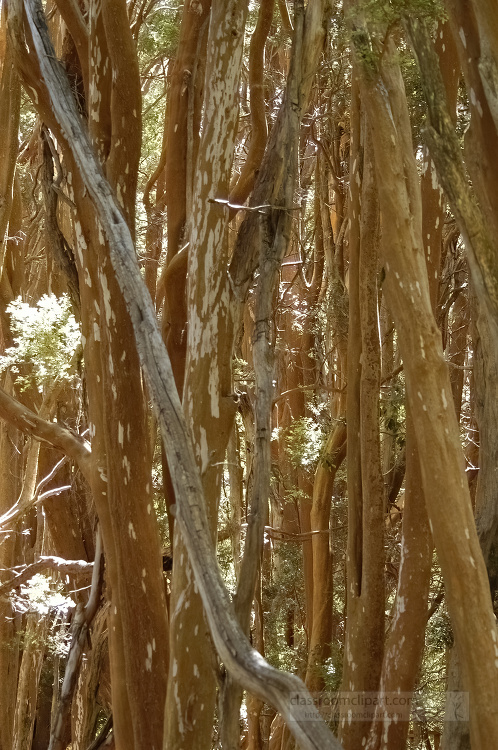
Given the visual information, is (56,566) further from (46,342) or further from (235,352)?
(235,352)

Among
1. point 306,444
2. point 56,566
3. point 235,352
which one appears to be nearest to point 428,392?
point 235,352

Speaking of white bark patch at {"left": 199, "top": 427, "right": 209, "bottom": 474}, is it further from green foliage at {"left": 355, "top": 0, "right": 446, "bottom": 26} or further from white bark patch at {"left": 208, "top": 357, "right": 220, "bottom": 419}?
green foliage at {"left": 355, "top": 0, "right": 446, "bottom": 26}

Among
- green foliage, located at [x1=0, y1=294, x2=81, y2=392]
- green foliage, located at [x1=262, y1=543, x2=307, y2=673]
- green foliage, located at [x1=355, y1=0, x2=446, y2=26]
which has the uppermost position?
green foliage, located at [x1=355, y1=0, x2=446, y2=26]

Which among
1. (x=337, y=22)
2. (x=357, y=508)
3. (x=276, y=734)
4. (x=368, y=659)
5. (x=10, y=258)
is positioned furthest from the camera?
(x=276, y=734)

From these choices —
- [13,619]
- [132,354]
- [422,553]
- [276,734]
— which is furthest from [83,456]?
[276,734]

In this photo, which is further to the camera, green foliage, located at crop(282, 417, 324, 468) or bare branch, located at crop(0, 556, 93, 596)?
green foliage, located at crop(282, 417, 324, 468)

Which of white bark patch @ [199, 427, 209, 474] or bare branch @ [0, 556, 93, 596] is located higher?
white bark patch @ [199, 427, 209, 474]

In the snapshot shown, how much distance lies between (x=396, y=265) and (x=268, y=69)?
548 cm

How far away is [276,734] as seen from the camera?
8.09m

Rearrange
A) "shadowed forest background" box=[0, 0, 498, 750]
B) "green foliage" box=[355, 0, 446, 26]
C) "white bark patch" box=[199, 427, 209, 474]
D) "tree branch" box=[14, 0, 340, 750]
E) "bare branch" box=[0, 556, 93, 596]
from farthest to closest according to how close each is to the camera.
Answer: "bare branch" box=[0, 556, 93, 596] → "white bark patch" box=[199, 427, 209, 474] → "shadowed forest background" box=[0, 0, 498, 750] → "green foliage" box=[355, 0, 446, 26] → "tree branch" box=[14, 0, 340, 750]

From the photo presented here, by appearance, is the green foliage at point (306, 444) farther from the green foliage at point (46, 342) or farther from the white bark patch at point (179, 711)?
the white bark patch at point (179, 711)

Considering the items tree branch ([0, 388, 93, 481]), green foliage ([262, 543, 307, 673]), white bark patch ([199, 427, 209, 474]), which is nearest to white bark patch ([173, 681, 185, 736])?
white bark patch ([199, 427, 209, 474])

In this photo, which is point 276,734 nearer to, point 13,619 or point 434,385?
point 13,619

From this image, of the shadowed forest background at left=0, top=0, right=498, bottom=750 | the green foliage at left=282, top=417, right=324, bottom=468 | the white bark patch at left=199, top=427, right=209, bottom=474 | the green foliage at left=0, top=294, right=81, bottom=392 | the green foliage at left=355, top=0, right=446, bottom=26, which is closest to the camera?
the green foliage at left=355, top=0, right=446, bottom=26
